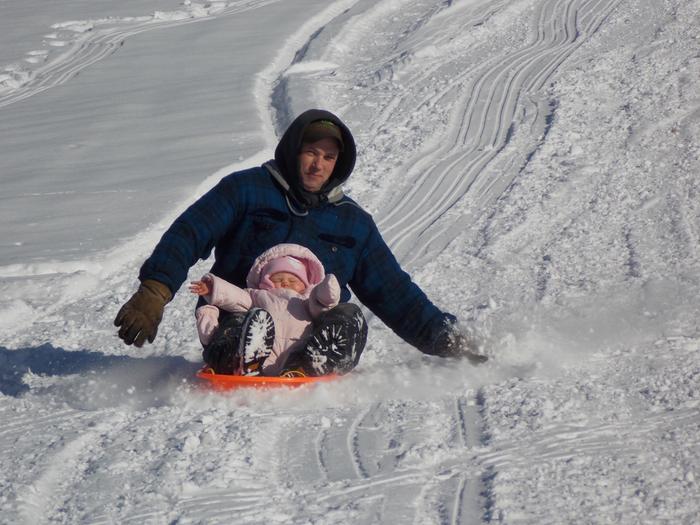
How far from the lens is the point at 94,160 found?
23.9ft

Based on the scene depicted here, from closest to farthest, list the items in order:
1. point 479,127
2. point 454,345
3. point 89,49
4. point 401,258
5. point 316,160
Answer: point 316,160, point 454,345, point 401,258, point 479,127, point 89,49

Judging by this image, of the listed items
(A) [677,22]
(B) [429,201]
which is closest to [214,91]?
(B) [429,201]

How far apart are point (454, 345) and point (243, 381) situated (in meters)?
0.88

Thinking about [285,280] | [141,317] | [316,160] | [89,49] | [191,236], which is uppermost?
[89,49]

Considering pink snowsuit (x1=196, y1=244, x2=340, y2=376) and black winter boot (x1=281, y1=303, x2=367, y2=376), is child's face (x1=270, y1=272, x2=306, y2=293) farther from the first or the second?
black winter boot (x1=281, y1=303, x2=367, y2=376)

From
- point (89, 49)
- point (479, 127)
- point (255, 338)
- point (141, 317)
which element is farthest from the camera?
point (89, 49)

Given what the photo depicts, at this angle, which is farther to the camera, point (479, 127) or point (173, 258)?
point (479, 127)

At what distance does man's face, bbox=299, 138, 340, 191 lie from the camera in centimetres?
395

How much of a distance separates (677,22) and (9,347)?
649cm

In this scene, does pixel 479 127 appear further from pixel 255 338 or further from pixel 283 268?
pixel 255 338

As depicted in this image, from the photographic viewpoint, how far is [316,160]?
396 centimetres

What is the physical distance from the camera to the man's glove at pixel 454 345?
13.3ft

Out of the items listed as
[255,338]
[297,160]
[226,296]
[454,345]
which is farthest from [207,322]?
[454,345]

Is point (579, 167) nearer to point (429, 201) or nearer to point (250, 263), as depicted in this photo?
point (429, 201)
